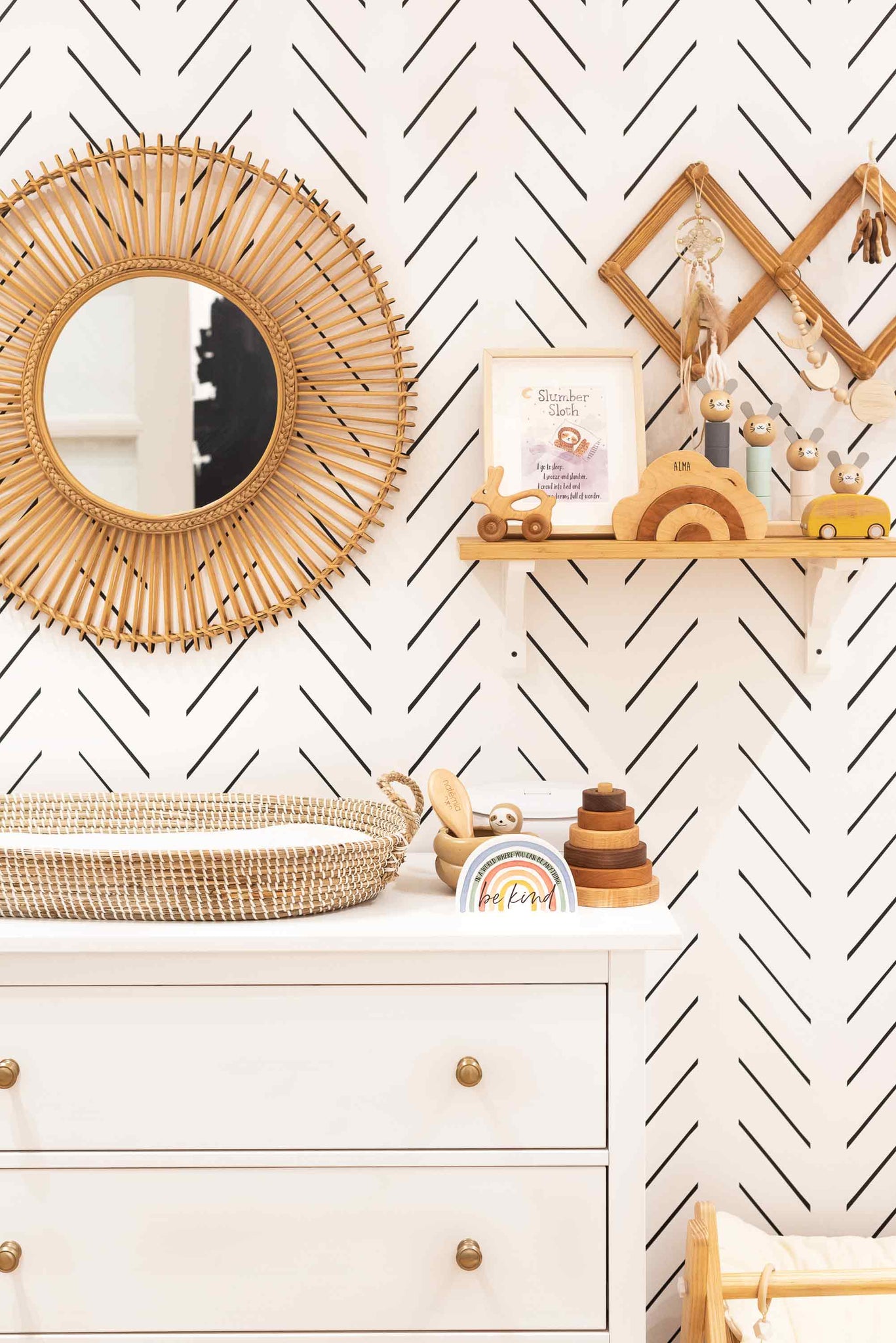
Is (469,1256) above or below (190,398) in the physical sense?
below

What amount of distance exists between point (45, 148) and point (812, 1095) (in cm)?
200

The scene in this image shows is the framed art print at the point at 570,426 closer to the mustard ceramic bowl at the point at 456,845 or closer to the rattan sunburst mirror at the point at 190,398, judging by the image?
the rattan sunburst mirror at the point at 190,398

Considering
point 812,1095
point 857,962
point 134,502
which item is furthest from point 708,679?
point 134,502

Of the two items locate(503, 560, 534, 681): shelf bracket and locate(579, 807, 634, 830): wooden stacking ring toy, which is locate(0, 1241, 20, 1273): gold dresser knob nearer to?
locate(579, 807, 634, 830): wooden stacking ring toy

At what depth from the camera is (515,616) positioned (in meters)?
1.75

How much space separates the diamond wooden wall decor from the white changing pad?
0.94m

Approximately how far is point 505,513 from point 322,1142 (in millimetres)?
888

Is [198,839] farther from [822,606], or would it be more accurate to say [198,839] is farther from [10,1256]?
[822,606]

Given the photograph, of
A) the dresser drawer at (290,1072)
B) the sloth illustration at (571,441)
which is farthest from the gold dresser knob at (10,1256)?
the sloth illustration at (571,441)

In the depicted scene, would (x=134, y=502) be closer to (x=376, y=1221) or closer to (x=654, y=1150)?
(x=376, y=1221)

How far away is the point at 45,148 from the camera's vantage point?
69.5 inches

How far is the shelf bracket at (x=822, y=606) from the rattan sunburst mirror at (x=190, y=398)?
0.70 meters

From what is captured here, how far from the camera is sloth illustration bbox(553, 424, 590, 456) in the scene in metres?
1.74

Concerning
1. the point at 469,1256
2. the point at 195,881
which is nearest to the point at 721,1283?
the point at 469,1256
